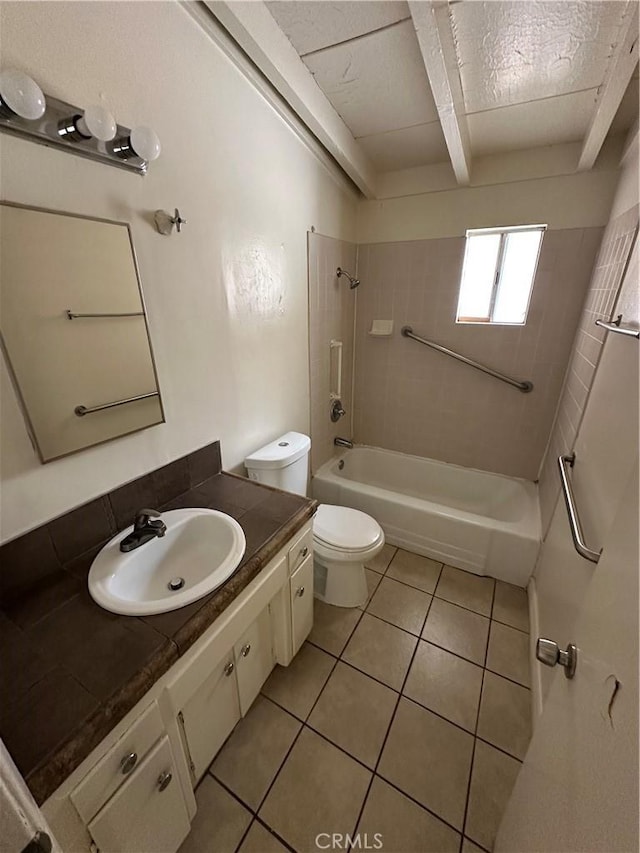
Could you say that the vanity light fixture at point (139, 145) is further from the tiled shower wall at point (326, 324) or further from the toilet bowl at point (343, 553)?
the toilet bowl at point (343, 553)

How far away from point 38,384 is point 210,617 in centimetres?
74

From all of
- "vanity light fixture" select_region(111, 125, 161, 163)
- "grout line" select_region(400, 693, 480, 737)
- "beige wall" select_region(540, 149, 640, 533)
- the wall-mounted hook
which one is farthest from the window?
"grout line" select_region(400, 693, 480, 737)

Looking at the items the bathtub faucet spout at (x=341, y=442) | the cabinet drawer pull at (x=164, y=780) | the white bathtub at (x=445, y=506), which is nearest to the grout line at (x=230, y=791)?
the cabinet drawer pull at (x=164, y=780)

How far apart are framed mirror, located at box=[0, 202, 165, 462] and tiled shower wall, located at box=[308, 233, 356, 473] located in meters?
1.15

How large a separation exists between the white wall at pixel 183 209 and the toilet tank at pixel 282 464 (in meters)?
0.09

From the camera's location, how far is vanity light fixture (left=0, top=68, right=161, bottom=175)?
673 mm

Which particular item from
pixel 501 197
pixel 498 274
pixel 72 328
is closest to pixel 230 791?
pixel 72 328

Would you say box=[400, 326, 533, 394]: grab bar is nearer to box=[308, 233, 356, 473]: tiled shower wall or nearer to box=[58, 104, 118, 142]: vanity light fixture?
box=[308, 233, 356, 473]: tiled shower wall

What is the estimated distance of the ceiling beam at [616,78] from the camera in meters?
1.04

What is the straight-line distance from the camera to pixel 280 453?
5.31 ft

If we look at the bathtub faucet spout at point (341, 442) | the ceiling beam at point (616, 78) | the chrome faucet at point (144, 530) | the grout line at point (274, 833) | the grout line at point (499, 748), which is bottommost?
the grout line at point (274, 833)

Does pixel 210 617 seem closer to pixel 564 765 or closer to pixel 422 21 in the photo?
pixel 564 765

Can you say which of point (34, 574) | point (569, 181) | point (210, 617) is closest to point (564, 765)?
point (210, 617)

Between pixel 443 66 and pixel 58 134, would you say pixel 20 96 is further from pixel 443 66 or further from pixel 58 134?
pixel 443 66
